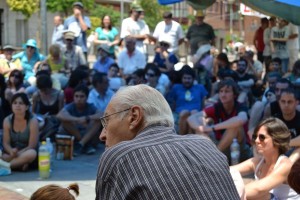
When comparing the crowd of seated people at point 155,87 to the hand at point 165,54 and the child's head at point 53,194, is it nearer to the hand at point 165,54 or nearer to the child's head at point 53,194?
the hand at point 165,54

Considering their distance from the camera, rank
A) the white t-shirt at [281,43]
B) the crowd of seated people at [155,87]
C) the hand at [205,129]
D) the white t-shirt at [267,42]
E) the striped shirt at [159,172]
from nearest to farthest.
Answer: the striped shirt at [159,172], the crowd of seated people at [155,87], the hand at [205,129], the white t-shirt at [281,43], the white t-shirt at [267,42]

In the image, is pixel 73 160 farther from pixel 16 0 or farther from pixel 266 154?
pixel 16 0

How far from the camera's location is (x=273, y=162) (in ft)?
15.3

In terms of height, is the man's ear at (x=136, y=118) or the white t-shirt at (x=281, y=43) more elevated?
the white t-shirt at (x=281, y=43)

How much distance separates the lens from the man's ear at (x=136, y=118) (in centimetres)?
245

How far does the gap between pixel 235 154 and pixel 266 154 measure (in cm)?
265

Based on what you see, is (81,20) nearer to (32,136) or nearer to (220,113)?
(32,136)

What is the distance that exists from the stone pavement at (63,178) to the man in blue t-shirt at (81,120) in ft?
1.48

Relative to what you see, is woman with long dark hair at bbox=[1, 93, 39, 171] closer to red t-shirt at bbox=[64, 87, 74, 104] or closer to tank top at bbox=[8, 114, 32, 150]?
tank top at bbox=[8, 114, 32, 150]

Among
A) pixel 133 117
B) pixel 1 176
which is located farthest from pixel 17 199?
pixel 133 117

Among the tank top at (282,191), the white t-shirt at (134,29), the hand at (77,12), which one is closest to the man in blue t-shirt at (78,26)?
the hand at (77,12)

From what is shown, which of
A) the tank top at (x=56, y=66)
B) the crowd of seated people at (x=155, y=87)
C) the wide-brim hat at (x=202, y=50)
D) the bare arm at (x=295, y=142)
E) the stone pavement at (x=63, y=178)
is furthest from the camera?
the wide-brim hat at (x=202, y=50)

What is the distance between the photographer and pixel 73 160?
8.15 metres

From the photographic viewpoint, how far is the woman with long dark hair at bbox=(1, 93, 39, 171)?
24.2ft
